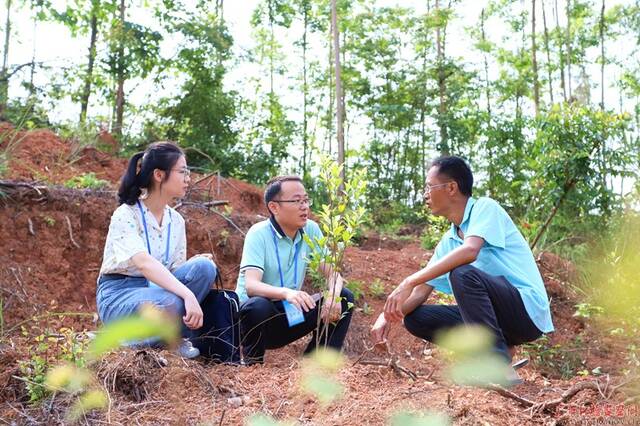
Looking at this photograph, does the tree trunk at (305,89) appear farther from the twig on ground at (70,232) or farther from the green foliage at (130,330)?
the green foliage at (130,330)

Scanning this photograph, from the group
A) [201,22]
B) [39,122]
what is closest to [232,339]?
[39,122]

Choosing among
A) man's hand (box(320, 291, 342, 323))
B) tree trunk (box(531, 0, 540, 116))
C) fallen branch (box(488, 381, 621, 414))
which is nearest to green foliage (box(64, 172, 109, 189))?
man's hand (box(320, 291, 342, 323))

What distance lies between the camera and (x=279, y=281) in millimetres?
3674

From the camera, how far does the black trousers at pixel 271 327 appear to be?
11.3 ft

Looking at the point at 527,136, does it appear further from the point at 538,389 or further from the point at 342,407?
the point at 342,407

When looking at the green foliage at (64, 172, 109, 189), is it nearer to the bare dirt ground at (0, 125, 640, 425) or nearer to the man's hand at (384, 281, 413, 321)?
the bare dirt ground at (0, 125, 640, 425)

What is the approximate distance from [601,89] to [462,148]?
5.74 m

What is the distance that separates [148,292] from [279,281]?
76 cm

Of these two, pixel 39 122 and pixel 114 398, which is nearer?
pixel 114 398

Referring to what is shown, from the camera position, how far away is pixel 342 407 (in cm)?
218

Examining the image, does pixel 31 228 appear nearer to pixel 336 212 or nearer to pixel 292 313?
pixel 292 313

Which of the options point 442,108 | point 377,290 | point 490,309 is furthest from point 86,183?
point 442,108

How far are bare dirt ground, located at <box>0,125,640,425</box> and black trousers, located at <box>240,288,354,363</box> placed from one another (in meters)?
0.14

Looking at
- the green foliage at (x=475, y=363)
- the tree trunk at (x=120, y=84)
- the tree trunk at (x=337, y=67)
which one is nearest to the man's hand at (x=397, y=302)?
the green foliage at (x=475, y=363)
